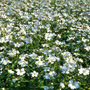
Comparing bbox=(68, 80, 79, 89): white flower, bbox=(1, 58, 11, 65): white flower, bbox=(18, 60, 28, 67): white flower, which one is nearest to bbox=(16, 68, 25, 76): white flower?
bbox=(18, 60, 28, 67): white flower

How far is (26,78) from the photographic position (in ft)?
11.1

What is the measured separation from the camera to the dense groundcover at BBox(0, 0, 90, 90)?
3174 mm

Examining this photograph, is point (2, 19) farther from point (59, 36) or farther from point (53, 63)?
point (53, 63)

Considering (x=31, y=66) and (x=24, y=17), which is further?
(x=24, y=17)

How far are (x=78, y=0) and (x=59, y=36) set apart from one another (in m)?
4.98

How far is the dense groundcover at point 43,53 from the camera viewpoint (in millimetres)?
3174

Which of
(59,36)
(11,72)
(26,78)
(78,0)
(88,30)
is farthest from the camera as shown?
(78,0)

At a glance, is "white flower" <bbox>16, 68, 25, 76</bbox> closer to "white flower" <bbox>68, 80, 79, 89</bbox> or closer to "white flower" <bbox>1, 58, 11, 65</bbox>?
"white flower" <bbox>1, 58, 11, 65</bbox>

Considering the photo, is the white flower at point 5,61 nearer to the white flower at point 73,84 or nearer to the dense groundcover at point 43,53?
the dense groundcover at point 43,53

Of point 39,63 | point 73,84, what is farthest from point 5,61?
point 73,84

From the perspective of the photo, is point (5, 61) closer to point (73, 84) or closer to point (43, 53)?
point (43, 53)

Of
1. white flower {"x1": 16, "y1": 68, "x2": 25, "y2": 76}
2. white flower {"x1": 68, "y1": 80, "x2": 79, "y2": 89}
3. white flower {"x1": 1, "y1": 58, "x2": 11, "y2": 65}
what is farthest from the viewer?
white flower {"x1": 1, "y1": 58, "x2": 11, "y2": 65}

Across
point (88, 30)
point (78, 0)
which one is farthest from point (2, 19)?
point (78, 0)

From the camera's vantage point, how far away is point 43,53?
12.8 feet
